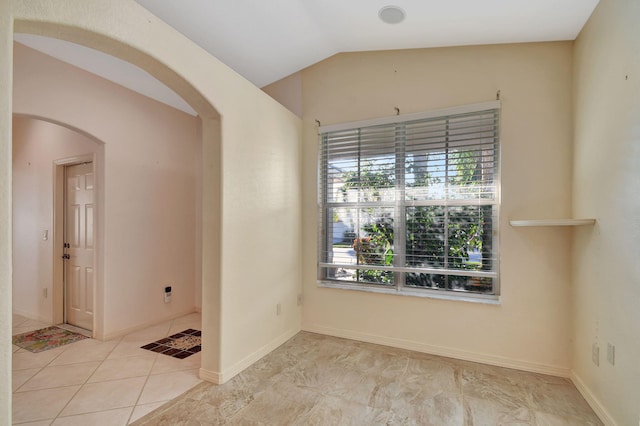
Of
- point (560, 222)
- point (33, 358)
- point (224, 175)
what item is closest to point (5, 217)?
point (224, 175)

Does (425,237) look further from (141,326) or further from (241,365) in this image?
(141,326)

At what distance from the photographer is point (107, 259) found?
3.40 meters

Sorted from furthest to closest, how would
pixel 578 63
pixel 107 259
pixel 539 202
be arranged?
pixel 107 259
pixel 539 202
pixel 578 63

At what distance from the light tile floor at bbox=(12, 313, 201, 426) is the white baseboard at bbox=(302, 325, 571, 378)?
4.74 feet

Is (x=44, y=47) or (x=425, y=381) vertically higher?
(x=44, y=47)

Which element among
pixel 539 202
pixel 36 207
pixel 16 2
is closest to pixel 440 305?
pixel 539 202

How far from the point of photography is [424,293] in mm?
3162

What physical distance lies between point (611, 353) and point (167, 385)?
10.2 ft

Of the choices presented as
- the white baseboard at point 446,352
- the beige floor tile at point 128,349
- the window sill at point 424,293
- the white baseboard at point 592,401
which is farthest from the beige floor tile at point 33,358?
the white baseboard at point 592,401

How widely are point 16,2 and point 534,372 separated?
4068mm

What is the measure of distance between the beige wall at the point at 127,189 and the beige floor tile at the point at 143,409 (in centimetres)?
155

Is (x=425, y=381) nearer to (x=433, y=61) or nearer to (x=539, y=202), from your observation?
(x=539, y=202)

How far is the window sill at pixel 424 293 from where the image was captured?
9.60 feet

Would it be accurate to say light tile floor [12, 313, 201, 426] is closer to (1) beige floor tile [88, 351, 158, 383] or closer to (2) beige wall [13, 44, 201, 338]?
(1) beige floor tile [88, 351, 158, 383]
